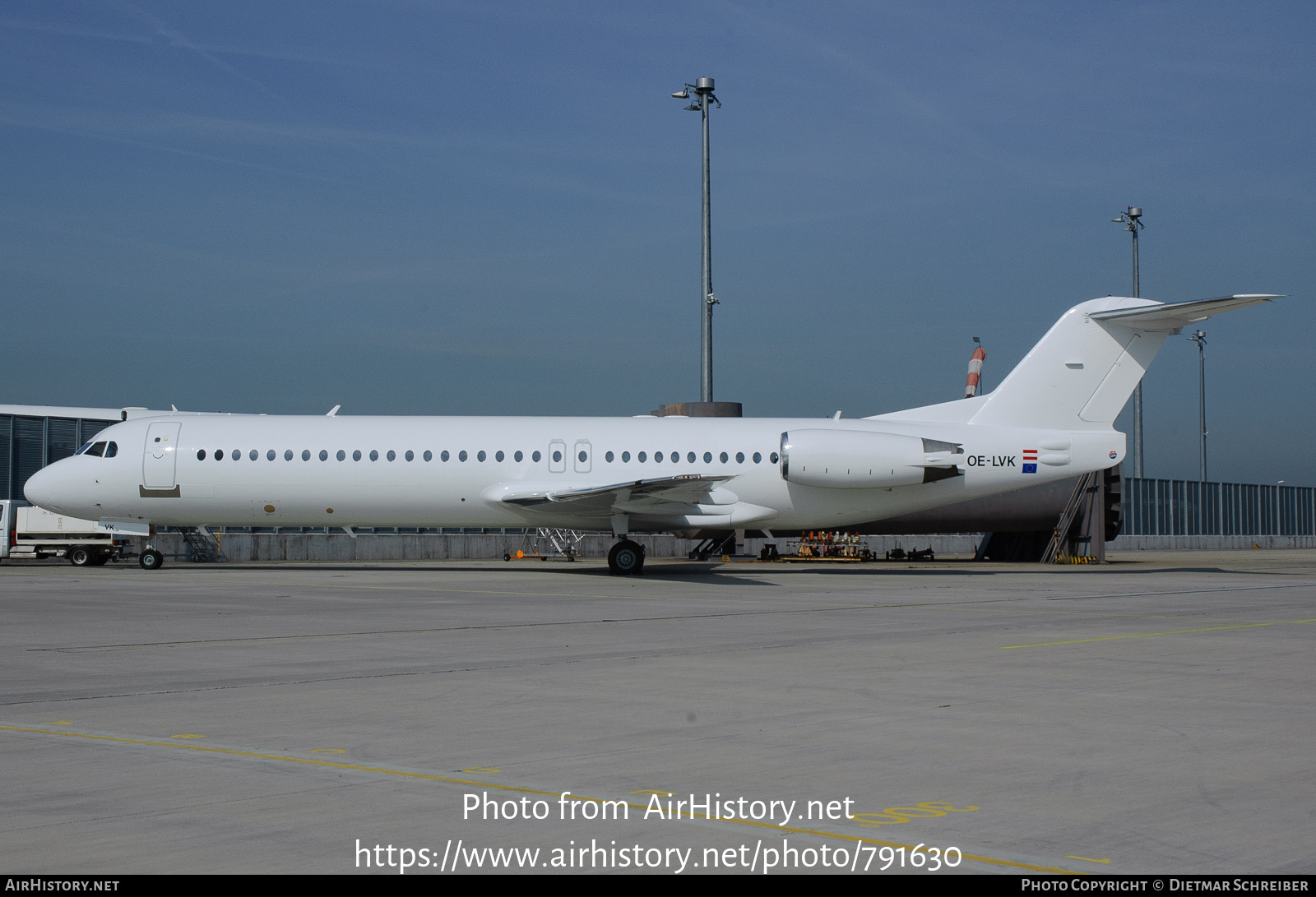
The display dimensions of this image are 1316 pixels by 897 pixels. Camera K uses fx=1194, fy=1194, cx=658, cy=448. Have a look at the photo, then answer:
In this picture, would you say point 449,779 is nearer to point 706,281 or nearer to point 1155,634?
point 1155,634

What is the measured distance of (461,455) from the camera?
29.6 metres

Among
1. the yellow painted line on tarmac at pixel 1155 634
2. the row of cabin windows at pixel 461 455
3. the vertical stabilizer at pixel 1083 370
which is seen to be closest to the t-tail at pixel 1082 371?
the vertical stabilizer at pixel 1083 370

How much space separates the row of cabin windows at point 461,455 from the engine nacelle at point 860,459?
3.38 feet

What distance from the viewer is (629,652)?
12.6 m

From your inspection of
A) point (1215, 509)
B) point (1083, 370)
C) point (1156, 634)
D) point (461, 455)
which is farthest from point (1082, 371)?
point (1215, 509)

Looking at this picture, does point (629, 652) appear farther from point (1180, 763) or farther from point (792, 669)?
point (1180, 763)

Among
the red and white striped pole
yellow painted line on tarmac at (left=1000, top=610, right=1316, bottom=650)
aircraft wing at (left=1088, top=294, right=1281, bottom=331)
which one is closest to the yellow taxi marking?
yellow painted line on tarmac at (left=1000, top=610, right=1316, bottom=650)

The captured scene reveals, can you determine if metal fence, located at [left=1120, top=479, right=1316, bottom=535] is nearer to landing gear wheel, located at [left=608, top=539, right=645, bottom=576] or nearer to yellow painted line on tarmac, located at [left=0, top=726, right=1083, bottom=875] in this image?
landing gear wheel, located at [left=608, top=539, right=645, bottom=576]

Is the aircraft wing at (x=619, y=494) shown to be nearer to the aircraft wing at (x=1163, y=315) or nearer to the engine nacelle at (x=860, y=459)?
the engine nacelle at (x=860, y=459)

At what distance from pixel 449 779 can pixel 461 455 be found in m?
23.6

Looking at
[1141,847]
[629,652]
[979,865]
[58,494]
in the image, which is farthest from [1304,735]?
[58,494]

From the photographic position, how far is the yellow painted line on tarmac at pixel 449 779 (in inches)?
193

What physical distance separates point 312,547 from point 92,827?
37.8 m

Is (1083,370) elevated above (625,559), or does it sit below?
above
